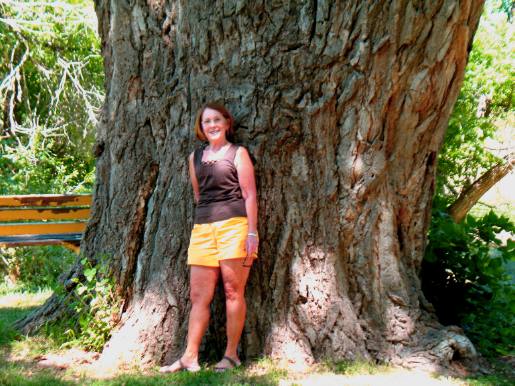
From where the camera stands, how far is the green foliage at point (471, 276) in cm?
590

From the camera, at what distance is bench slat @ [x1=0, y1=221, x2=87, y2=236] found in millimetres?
8625

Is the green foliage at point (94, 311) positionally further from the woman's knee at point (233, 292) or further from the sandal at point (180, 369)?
the woman's knee at point (233, 292)

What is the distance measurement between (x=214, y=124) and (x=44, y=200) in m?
4.99

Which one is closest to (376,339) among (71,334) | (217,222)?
(217,222)

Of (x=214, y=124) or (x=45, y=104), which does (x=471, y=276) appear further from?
(x=45, y=104)

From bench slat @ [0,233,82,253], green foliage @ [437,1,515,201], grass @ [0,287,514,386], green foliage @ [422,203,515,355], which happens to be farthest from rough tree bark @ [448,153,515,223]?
grass @ [0,287,514,386]

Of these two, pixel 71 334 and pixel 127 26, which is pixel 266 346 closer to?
pixel 71 334

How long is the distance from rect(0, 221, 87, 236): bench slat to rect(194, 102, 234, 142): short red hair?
415 centimetres

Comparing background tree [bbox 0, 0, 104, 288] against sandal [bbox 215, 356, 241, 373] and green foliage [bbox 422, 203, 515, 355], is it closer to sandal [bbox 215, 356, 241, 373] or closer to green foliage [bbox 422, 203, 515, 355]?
sandal [bbox 215, 356, 241, 373]

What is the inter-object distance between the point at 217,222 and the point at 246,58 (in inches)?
48.5

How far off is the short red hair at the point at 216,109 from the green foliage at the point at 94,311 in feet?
4.60

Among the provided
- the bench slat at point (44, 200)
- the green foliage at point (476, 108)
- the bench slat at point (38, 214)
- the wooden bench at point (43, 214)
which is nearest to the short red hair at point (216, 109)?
the wooden bench at point (43, 214)

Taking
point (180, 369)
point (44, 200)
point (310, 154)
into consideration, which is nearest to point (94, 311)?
point (180, 369)

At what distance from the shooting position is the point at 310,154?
16.3 feet
